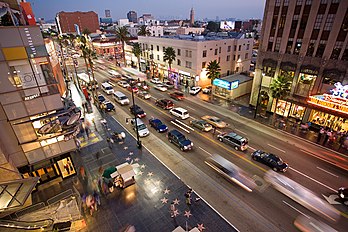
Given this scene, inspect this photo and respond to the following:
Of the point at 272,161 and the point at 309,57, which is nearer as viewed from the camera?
the point at 272,161

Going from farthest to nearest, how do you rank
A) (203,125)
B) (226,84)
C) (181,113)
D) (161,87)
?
(161,87)
(226,84)
(181,113)
(203,125)

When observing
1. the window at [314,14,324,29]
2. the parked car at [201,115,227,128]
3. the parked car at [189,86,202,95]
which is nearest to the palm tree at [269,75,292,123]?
the window at [314,14,324,29]

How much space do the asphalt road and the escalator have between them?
45.4 ft

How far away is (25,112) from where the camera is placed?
579 inches

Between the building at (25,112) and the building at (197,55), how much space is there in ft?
109

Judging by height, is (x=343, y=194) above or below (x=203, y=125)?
below

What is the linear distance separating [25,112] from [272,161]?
24.0 meters

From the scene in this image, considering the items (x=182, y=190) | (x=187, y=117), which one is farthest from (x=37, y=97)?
(x=187, y=117)

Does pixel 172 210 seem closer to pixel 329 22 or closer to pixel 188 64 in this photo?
pixel 329 22

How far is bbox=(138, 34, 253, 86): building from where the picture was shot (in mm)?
44156

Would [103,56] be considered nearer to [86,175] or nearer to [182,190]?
[86,175]

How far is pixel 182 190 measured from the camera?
1773cm

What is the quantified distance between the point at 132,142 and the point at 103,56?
263 ft

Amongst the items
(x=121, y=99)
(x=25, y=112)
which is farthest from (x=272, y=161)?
(x=121, y=99)
